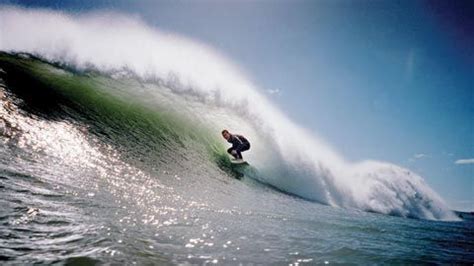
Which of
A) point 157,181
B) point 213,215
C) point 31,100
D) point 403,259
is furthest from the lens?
point 31,100

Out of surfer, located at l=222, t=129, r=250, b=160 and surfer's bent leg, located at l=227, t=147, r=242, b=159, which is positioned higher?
surfer, located at l=222, t=129, r=250, b=160

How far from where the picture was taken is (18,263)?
8.92 ft

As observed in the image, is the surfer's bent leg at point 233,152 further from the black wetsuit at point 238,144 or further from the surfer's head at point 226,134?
the surfer's head at point 226,134

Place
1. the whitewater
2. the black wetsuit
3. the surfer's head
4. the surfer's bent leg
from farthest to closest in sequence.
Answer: the surfer's head < the black wetsuit < the surfer's bent leg < the whitewater

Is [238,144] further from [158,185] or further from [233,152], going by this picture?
[158,185]

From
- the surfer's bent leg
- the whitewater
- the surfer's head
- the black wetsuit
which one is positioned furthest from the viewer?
the surfer's head

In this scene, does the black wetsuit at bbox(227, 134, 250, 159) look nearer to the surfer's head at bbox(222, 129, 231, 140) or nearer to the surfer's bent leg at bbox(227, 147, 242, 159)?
the surfer's bent leg at bbox(227, 147, 242, 159)

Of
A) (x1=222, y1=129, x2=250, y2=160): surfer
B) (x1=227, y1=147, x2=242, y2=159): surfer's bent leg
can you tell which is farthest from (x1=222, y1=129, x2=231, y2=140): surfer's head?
(x1=227, y1=147, x2=242, y2=159): surfer's bent leg

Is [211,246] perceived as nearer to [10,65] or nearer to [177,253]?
[177,253]

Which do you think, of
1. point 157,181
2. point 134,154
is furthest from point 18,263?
point 134,154

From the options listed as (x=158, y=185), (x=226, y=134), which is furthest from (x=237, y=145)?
(x=158, y=185)

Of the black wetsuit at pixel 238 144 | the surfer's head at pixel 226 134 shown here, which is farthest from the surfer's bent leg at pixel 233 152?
the surfer's head at pixel 226 134

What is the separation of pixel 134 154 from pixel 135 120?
8.71 feet

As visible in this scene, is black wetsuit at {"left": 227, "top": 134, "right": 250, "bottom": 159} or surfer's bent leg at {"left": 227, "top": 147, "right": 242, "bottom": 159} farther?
black wetsuit at {"left": 227, "top": 134, "right": 250, "bottom": 159}
